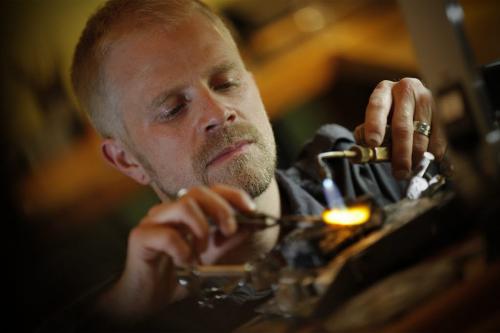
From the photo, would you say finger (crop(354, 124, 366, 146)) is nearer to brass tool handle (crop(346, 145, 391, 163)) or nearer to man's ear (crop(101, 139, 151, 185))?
brass tool handle (crop(346, 145, 391, 163))

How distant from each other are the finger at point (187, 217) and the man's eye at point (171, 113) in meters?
0.12

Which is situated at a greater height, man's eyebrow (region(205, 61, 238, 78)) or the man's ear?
man's eyebrow (region(205, 61, 238, 78))

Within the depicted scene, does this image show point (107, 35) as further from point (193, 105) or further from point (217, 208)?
point (217, 208)

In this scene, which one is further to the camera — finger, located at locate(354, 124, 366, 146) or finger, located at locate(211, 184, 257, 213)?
finger, located at locate(354, 124, 366, 146)

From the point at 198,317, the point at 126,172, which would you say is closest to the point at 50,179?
the point at 126,172

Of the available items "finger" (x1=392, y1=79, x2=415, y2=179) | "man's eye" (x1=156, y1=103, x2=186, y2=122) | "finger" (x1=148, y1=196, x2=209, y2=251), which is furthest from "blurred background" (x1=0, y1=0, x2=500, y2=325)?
"finger" (x1=148, y1=196, x2=209, y2=251)

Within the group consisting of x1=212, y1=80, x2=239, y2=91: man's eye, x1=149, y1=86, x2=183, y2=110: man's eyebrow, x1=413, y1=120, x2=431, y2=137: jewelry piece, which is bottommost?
x1=413, y1=120, x2=431, y2=137: jewelry piece

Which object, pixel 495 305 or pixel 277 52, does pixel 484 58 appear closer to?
pixel 277 52

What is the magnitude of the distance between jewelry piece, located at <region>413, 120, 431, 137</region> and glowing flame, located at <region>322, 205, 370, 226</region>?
12 cm

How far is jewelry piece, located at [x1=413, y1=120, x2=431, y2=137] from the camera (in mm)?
535

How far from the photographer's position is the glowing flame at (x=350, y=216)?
0.45 m

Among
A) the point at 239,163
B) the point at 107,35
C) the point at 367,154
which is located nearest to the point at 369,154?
the point at 367,154

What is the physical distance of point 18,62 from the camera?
694 mm

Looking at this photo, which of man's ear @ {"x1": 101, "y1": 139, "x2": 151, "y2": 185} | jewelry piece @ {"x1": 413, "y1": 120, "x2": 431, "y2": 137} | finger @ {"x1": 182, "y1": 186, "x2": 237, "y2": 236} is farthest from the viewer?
man's ear @ {"x1": 101, "y1": 139, "x2": 151, "y2": 185}
